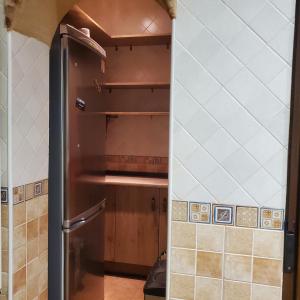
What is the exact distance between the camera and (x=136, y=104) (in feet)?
10.6

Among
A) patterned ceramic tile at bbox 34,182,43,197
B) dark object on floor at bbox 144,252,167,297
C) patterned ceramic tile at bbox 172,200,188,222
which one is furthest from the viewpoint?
dark object on floor at bbox 144,252,167,297

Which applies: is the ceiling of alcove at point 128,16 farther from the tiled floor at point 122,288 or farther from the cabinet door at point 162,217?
the tiled floor at point 122,288

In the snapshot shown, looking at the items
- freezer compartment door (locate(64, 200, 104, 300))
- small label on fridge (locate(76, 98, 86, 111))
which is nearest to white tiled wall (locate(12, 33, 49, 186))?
small label on fridge (locate(76, 98, 86, 111))

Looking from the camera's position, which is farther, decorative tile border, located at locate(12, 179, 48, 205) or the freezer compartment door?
the freezer compartment door

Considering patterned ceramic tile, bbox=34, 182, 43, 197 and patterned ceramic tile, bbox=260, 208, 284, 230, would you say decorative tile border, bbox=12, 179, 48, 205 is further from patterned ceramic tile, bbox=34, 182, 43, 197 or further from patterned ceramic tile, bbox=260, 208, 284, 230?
patterned ceramic tile, bbox=260, 208, 284, 230

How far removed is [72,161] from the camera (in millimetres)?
1767

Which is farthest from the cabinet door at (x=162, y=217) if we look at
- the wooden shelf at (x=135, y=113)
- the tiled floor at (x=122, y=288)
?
the wooden shelf at (x=135, y=113)

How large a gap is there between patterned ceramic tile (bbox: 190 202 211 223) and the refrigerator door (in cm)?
82

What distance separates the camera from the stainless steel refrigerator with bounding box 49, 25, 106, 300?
1.70 meters

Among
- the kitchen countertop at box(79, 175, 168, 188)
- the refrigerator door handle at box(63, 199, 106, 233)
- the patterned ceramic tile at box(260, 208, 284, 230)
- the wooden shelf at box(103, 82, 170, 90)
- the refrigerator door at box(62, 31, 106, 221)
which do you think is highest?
the wooden shelf at box(103, 82, 170, 90)

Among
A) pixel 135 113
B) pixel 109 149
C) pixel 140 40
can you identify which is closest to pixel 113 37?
pixel 140 40

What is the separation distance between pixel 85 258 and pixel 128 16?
7.56 ft

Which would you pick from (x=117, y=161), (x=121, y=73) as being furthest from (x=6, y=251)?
(x=121, y=73)

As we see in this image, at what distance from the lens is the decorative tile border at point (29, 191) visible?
1404mm
